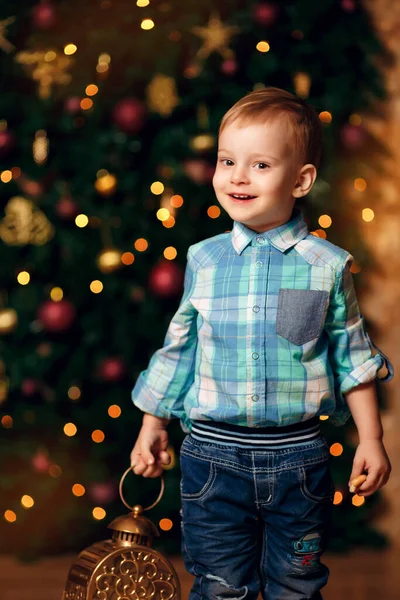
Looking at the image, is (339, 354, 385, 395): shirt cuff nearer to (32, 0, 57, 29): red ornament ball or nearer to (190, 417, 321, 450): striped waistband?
(190, 417, 321, 450): striped waistband

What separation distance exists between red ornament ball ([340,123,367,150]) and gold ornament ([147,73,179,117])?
0.47m

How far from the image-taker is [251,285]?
1.49 meters

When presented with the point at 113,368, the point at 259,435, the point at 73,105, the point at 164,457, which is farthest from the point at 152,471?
the point at 73,105

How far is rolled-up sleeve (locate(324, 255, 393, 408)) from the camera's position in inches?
59.7

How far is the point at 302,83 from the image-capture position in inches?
99.5

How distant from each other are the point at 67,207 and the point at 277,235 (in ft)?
3.64

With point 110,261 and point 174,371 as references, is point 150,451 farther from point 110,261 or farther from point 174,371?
point 110,261

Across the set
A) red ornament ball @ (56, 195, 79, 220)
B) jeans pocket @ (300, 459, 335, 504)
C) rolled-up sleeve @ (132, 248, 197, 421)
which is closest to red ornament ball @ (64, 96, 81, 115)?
red ornament ball @ (56, 195, 79, 220)

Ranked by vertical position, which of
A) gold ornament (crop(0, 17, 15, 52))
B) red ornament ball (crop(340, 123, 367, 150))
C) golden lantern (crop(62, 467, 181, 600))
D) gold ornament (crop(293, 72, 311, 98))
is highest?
gold ornament (crop(0, 17, 15, 52))

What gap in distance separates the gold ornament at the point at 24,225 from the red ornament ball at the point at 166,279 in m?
0.33

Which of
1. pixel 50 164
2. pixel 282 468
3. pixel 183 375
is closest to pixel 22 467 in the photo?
pixel 50 164

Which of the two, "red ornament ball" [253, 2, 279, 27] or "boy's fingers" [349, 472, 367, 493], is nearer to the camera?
"boy's fingers" [349, 472, 367, 493]

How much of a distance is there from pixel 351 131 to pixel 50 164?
0.84 meters

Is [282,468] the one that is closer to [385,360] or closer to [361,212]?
[385,360]
